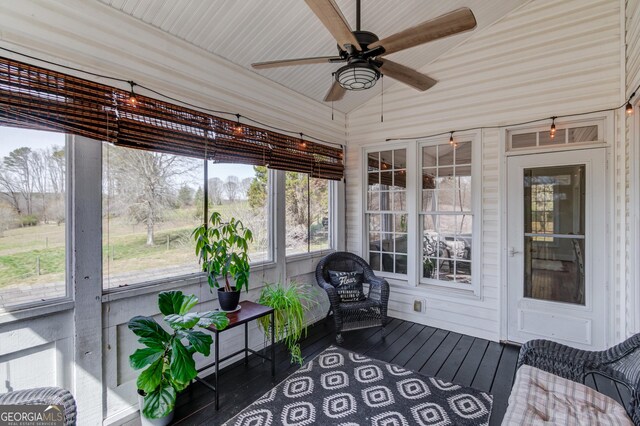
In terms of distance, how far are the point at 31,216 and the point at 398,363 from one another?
3228 millimetres

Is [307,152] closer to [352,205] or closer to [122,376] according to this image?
[352,205]

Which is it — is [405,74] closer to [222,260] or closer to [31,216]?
[222,260]

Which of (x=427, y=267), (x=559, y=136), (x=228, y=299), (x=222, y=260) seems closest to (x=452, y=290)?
(x=427, y=267)

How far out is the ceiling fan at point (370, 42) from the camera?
1660 mm

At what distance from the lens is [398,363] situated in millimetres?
3070

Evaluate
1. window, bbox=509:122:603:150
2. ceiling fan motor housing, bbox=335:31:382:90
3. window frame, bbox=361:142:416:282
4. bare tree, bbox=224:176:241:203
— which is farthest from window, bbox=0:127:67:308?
window, bbox=509:122:603:150

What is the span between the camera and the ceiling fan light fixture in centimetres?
207

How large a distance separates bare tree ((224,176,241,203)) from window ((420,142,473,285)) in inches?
97.5

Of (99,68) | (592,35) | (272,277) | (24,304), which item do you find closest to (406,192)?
(272,277)

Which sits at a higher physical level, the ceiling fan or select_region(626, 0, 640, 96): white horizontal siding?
select_region(626, 0, 640, 96): white horizontal siding

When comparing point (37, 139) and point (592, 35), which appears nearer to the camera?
point (37, 139)

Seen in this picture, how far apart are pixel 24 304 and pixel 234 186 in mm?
1816

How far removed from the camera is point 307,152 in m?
3.99

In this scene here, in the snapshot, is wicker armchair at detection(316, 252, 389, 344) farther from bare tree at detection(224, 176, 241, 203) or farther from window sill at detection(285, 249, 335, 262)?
bare tree at detection(224, 176, 241, 203)
